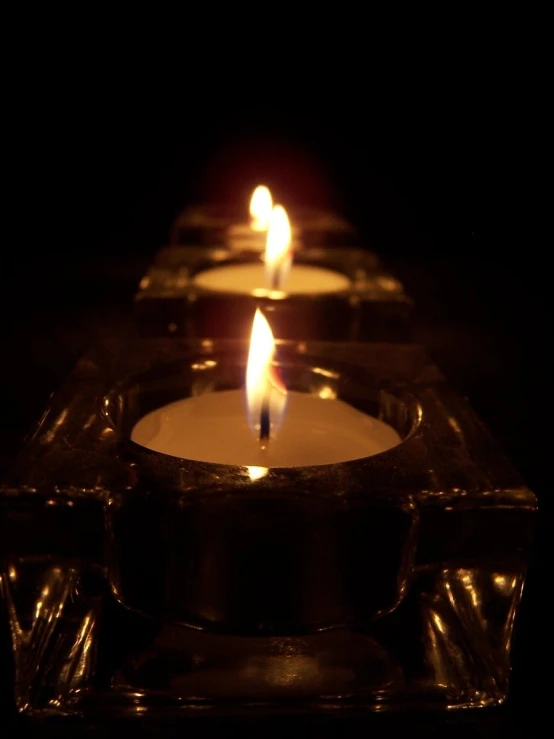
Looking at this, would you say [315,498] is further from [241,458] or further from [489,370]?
[489,370]

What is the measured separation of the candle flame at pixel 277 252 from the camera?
27.6 inches

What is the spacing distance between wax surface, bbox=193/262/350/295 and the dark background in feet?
0.43

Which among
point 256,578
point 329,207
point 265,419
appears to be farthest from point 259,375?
point 329,207

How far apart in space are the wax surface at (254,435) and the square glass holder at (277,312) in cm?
13

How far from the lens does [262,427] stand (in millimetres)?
434

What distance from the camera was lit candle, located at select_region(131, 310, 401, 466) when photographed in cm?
44

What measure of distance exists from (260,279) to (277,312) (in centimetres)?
16

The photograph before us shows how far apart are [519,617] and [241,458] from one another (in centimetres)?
18

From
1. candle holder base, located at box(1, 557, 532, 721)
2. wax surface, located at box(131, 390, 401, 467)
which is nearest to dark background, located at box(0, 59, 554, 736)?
candle holder base, located at box(1, 557, 532, 721)

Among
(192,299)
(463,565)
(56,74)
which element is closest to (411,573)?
→ (463,565)

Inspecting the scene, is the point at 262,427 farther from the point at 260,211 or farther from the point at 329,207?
the point at 329,207

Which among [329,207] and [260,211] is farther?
[329,207]

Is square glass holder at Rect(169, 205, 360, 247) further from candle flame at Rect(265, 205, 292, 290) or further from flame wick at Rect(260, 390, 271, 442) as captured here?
flame wick at Rect(260, 390, 271, 442)

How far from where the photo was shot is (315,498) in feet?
1.03
